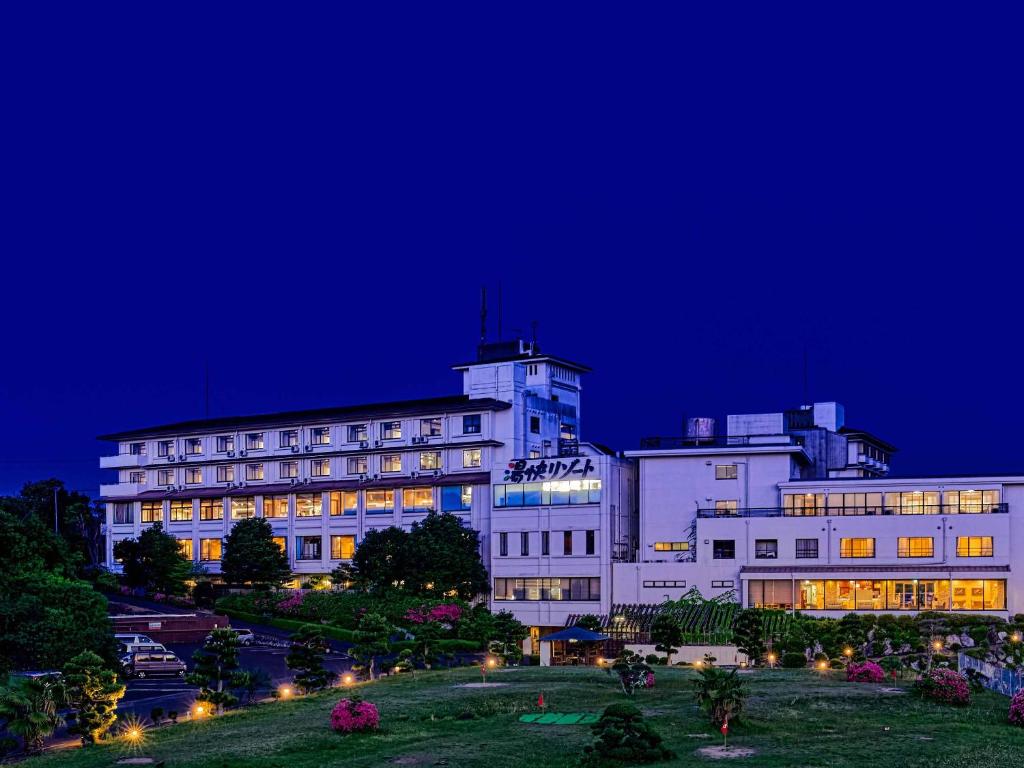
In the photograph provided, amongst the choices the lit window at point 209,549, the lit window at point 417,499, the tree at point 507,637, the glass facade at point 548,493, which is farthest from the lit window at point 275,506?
the tree at point 507,637

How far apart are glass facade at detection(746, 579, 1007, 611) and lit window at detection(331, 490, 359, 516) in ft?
104

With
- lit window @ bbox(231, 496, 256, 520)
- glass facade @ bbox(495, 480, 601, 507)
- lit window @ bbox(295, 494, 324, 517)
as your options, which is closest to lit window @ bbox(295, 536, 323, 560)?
lit window @ bbox(295, 494, 324, 517)

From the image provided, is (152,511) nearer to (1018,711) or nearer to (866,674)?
(866,674)

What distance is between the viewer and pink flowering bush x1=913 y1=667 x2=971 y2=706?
113 ft

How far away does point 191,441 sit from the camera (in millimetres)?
95000

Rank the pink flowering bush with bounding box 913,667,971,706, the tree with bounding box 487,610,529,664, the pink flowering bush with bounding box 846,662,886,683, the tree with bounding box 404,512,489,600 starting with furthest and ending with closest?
the tree with bounding box 404,512,489,600 → the tree with bounding box 487,610,529,664 → the pink flowering bush with bounding box 846,662,886,683 → the pink flowering bush with bounding box 913,667,971,706

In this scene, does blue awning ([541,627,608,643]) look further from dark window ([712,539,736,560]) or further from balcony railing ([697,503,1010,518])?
balcony railing ([697,503,1010,518])

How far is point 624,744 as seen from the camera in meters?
26.4

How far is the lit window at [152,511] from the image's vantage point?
310ft

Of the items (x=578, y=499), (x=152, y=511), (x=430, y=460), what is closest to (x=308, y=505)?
(x=430, y=460)

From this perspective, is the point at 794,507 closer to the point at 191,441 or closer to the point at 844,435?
the point at 844,435

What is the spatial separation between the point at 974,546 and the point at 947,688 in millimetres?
32724

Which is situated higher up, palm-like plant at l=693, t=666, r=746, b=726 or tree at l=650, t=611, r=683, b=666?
palm-like plant at l=693, t=666, r=746, b=726

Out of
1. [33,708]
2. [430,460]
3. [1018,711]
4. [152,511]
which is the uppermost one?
[430,460]
